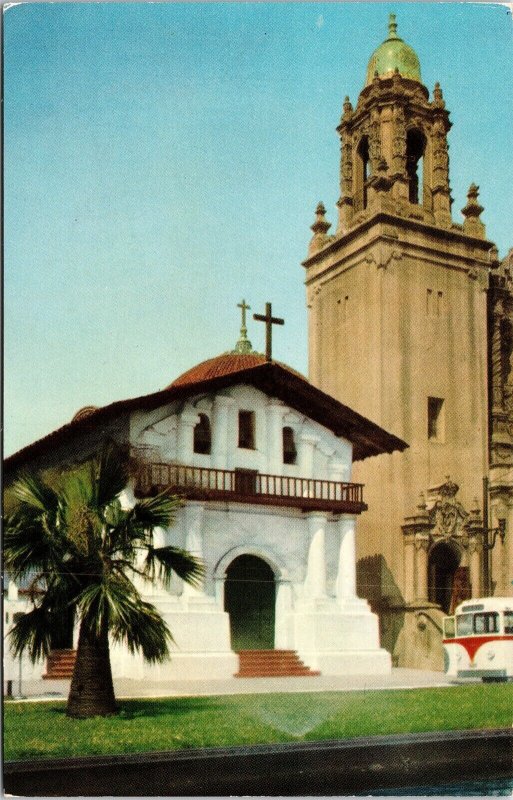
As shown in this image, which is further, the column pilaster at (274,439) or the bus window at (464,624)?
the column pilaster at (274,439)

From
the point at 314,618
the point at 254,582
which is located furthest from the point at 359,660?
the point at 254,582

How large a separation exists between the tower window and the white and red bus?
12.7 ft

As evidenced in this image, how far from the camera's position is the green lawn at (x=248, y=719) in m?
15.7

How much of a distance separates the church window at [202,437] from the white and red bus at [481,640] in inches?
217

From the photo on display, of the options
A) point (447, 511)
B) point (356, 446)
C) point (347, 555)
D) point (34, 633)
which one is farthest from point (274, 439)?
point (34, 633)

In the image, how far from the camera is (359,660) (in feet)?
64.4

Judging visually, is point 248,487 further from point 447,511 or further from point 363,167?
point 363,167

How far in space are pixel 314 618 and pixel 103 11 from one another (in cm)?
1082

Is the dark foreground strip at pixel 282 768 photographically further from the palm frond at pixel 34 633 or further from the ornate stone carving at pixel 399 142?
the ornate stone carving at pixel 399 142

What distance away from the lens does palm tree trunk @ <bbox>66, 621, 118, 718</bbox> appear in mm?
16406

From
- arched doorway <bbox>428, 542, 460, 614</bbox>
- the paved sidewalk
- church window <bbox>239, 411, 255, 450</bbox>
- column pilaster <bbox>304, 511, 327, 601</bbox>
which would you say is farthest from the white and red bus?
church window <bbox>239, 411, 255, 450</bbox>

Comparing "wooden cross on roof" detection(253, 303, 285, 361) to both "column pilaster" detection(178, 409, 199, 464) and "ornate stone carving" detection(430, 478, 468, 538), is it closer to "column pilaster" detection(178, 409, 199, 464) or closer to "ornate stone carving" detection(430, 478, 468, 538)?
"column pilaster" detection(178, 409, 199, 464)

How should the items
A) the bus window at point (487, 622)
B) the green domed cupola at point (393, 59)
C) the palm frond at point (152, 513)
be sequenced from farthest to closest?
the bus window at point (487, 622) < the green domed cupola at point (393, 59) < the palm frond at point (152, 513)

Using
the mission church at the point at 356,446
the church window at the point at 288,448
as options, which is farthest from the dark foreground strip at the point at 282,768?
the church window at the point at 288,448
